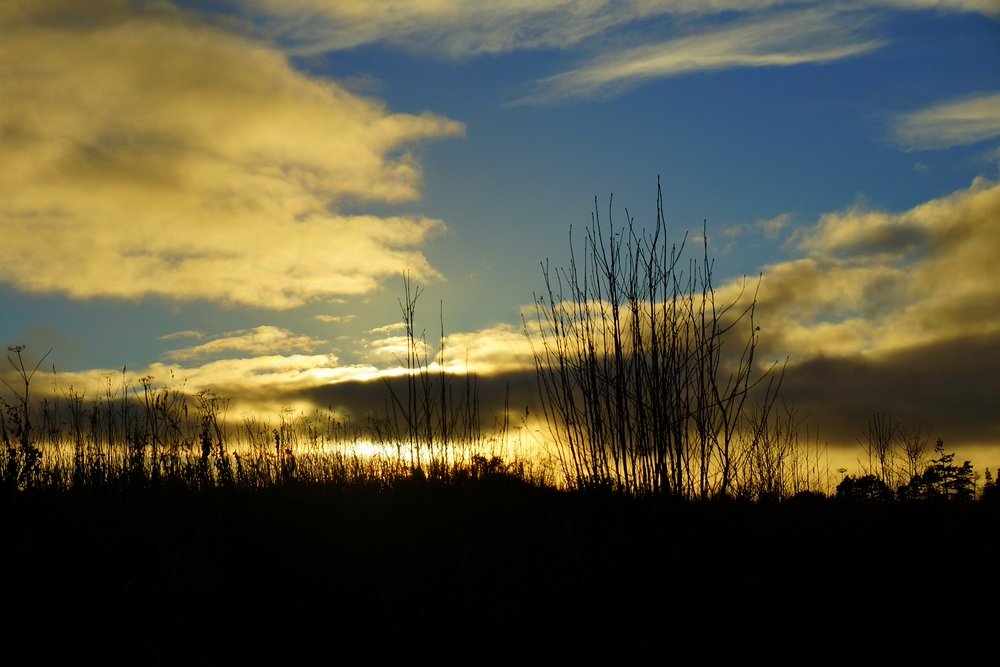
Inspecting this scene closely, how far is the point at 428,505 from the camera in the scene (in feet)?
19.0

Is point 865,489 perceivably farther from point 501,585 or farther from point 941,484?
point 501,585

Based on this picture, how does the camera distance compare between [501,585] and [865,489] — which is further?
[865,489]

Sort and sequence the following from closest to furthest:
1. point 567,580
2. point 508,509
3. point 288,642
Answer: point 288,642 → point 567,580 → point 508,509

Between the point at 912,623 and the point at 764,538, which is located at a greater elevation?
the point at 764,538

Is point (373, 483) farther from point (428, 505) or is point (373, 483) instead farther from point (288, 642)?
point (288, 642)

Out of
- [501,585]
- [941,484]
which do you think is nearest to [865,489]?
[941,484]

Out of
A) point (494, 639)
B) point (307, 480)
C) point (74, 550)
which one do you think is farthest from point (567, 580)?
point (307, 480)

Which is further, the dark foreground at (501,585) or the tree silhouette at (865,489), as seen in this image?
the tree silhouette at (865,489)

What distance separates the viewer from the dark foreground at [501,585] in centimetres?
337

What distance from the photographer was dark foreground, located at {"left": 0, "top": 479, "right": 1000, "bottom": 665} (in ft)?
11.1

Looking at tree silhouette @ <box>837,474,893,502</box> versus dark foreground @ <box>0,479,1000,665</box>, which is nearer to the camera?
dark foreground @ <box>0,479,1000,665</box>

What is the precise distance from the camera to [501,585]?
3.88 meters

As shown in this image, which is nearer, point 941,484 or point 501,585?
point 501,585

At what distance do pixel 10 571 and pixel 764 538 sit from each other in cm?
458
